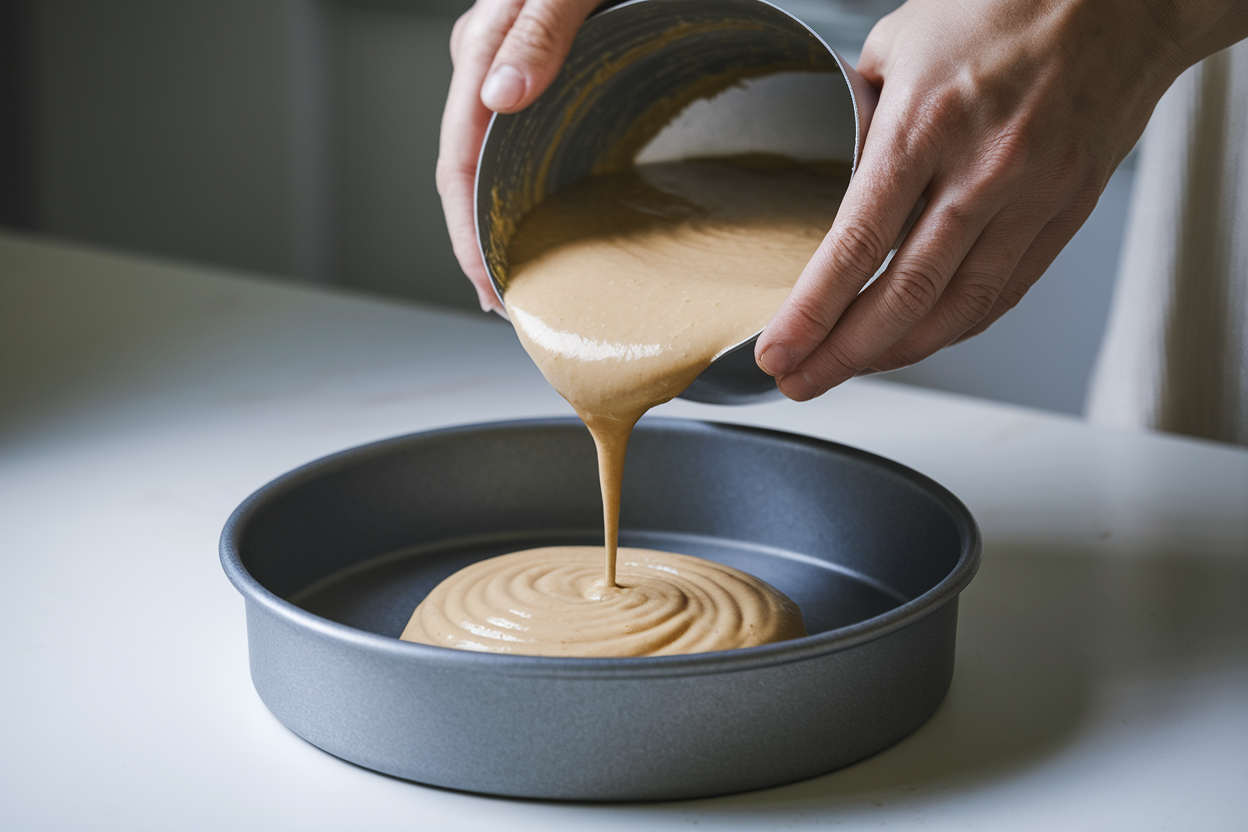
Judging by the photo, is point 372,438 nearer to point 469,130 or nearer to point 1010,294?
point 469,130

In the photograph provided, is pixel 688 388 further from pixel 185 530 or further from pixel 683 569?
pixel 185 530

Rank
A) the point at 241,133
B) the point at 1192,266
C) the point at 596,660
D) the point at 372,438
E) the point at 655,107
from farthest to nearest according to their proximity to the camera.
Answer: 1. the point at 241,133
2. the point at 1192,266
3. the point at 372,438
4. the point at 655,107
5. the point at 596,660

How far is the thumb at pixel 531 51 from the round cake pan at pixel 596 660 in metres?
0.35

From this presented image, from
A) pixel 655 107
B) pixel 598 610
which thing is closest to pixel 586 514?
pixel 598 610

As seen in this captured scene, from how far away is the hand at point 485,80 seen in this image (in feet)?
3.11

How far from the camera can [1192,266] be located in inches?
62.4

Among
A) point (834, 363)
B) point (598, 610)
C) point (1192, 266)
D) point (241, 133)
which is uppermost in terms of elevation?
point (834, 363)

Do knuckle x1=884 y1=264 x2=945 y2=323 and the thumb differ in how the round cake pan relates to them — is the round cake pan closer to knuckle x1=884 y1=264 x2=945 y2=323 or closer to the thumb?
knuckle x1=884 y1=264 x2=945 y2=323

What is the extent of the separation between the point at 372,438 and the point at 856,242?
0.85m


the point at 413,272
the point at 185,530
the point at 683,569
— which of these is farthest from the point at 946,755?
the point at 413,272

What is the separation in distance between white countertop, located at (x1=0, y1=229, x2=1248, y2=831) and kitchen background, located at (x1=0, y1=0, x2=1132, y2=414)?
1.51m

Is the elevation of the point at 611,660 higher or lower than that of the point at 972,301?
lower

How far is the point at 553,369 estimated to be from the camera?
3.15ft

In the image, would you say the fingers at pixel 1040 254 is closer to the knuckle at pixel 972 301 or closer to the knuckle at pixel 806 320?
the knuckle at pixel 972 301
